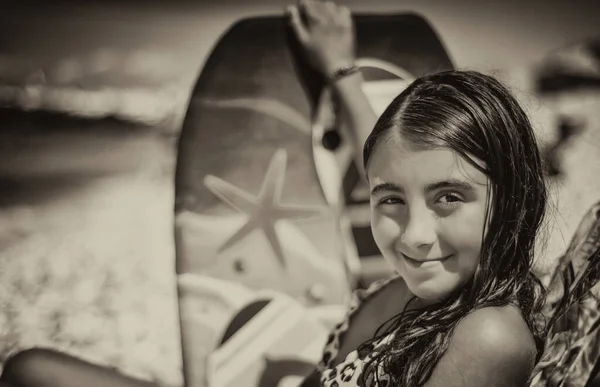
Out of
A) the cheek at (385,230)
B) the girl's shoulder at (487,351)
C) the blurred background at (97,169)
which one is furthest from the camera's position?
the blurred background at (97,169)

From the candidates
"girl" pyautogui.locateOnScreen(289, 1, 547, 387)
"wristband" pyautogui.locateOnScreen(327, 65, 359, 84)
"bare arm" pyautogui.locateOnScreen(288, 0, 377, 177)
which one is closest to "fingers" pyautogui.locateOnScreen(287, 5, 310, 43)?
"bare arm" pyautogui.locateOnScreen(288, 0, 377, 177)

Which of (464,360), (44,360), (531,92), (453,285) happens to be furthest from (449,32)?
(44,360)

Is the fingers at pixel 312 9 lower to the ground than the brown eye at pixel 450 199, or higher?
higher

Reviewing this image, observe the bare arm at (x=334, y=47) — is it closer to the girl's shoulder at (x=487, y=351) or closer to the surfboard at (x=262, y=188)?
the surfboard at (x=262, y=188)

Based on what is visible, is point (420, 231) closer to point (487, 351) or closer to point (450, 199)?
point (450, 199)

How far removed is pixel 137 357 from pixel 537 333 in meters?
0.84

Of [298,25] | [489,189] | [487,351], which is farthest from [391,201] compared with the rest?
[298,25]

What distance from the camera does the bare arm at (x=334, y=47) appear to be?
149 centimetres

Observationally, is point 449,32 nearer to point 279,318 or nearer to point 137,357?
point 279,318

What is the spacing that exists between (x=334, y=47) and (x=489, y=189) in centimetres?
65

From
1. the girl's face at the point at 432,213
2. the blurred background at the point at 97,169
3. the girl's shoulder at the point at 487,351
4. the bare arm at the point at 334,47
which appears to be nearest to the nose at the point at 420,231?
the girl's face at the point at 432,213

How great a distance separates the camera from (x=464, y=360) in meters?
0.93

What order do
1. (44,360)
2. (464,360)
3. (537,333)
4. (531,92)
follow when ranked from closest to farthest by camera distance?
1. (464,360)
2. (537,333)
3. (44,360)
4. (531,92)

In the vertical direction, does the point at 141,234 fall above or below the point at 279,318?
above
